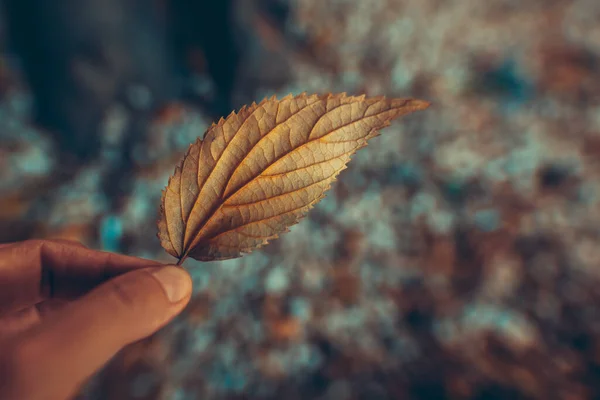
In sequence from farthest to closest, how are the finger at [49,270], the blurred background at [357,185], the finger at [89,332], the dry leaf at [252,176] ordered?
the blurred background at [357,185] < the finger at [49,270] < the dry leaf at [252,176] < the finger at [89,332]

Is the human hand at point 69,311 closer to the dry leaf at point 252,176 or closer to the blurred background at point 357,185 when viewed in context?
the dry leaf at point 252,176

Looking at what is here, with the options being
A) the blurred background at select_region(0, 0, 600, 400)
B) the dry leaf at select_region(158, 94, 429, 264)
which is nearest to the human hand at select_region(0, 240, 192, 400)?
the dry leaf at select_region(158, 94, 429, 264)

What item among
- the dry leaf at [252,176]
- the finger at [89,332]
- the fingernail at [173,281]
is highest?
the dry leaf at [252,176]

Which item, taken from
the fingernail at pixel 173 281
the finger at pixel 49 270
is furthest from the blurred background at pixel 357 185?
the fingernail at pixel 173 281

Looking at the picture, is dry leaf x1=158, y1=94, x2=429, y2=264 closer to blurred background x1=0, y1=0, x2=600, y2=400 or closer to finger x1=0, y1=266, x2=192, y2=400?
finger x1=0, y1=266, x2=192, y2=400

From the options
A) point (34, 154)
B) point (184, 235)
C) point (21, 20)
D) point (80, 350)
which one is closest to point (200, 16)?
point (21, 20)

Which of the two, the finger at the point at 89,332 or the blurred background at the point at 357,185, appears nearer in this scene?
the finger at the point at 89,332

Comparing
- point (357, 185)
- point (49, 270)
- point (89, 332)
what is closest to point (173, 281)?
point (89, 332)

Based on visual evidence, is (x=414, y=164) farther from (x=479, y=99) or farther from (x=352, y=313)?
(x=352, y=313)
